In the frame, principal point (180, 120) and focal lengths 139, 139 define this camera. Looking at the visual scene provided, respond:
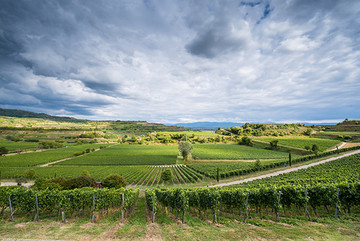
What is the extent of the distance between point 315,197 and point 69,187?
35796mm

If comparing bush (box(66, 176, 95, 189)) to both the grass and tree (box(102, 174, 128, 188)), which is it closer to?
tree (box(102, 174, 128, 188))

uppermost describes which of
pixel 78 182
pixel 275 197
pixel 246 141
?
pixel 275 197

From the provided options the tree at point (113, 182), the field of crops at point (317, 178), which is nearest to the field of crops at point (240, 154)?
the field of crops at point (317, 178)

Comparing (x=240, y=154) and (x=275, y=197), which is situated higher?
(x=275, y=197)

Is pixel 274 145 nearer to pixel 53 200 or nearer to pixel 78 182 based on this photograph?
pixel 78 182

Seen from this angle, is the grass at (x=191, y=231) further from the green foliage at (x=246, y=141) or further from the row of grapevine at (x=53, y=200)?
the green foliage at (x=246, y=141)

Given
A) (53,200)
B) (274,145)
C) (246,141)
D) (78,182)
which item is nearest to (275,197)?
(53,200)

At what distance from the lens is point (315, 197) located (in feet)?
41.4

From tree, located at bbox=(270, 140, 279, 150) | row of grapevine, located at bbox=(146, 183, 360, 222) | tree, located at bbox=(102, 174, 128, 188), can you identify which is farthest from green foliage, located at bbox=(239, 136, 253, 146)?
row of grapevine, located at bbox=(146, 183, 360, 222)

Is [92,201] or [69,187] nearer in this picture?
[92,201]

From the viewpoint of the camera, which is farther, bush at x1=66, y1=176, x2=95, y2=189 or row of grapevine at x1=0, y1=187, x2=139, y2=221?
bush at x1=66, y1=176, x2=95, y2=189

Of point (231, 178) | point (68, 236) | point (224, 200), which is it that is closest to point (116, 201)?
point (68, 236)

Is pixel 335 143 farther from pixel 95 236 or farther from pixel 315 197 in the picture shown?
pixel 95 236

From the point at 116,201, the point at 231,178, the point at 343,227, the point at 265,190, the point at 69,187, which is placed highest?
the point at 265,190
